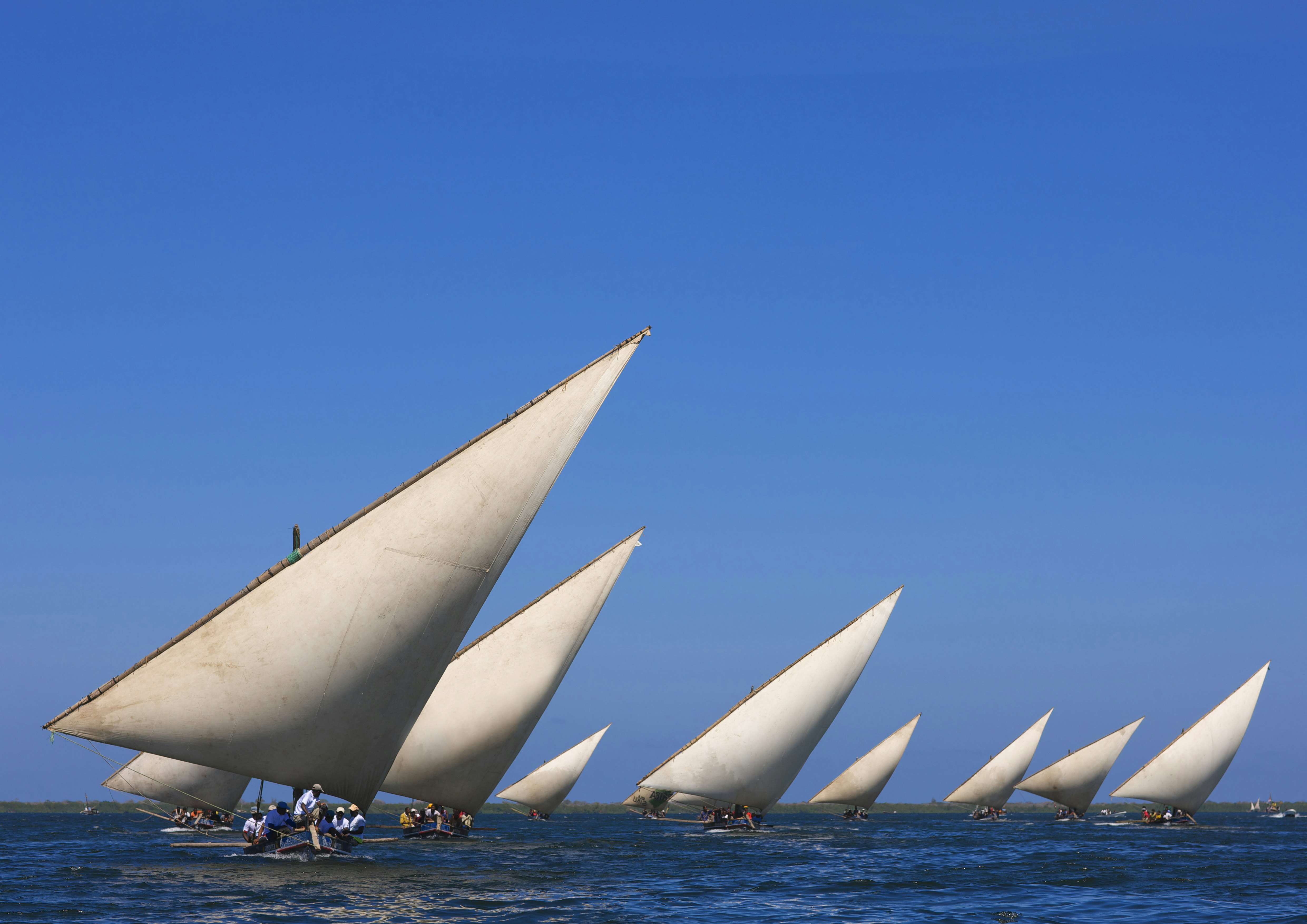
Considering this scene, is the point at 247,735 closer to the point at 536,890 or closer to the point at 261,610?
the point at 261,610

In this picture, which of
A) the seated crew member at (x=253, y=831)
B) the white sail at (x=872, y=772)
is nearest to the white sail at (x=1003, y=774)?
the white sail at (x=872, y=772)

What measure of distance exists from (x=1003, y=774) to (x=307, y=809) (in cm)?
8856

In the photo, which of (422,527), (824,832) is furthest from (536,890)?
(824,832)

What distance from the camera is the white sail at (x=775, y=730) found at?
5756 cm

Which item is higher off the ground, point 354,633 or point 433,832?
point 354,633

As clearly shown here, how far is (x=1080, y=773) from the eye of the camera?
320 ft

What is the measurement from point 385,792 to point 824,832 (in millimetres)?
37422

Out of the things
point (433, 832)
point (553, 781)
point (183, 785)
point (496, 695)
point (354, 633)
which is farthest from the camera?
point (553, 781)

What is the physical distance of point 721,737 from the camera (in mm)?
57562

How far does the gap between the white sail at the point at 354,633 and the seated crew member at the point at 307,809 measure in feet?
1.89

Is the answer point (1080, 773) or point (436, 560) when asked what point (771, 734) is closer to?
point (436, 560)

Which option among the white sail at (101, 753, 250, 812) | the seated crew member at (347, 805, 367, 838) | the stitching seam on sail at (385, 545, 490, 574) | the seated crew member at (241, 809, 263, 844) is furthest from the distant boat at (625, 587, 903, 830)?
the stitching seam on sail at (385, 545, 490, 574)

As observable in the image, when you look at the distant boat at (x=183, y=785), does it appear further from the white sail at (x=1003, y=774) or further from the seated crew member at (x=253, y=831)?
the white sail at (x=1003, y=774)

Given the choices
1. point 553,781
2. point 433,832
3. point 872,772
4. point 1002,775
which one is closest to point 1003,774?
point 1002,775
